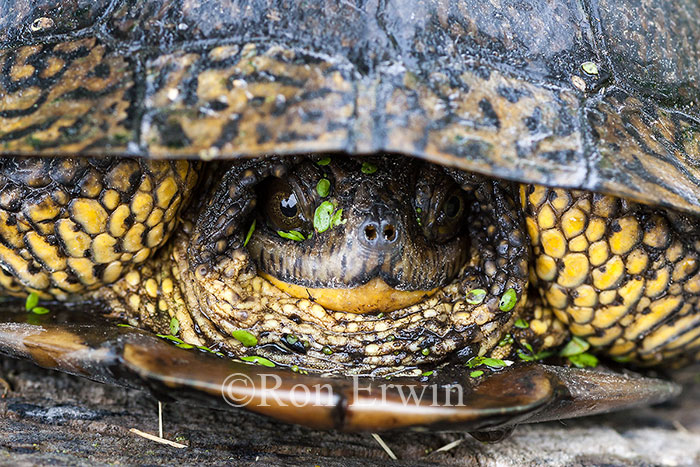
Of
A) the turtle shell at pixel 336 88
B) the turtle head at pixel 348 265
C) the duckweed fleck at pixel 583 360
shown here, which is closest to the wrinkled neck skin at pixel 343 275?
the turtle head at pixel 348 265

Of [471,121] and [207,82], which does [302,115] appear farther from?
[471,121]

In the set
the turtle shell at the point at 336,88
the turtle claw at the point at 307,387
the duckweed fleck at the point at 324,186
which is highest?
the turtle shell at the point at 336,88

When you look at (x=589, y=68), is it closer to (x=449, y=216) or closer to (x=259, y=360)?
(x=449, y=216)

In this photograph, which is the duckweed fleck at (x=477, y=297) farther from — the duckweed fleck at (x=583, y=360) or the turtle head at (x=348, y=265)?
the duckweed fleck at (x=583, y=360)

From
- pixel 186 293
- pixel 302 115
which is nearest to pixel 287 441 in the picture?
pixel 186 293

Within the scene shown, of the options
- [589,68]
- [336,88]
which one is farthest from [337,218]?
[589,68]

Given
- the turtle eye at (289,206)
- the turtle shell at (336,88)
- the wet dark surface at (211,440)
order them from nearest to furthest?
1. the turtle shell at (336,88)
2. the wet dark surface at (211,440)
3. the turtle eye at (289,206)
